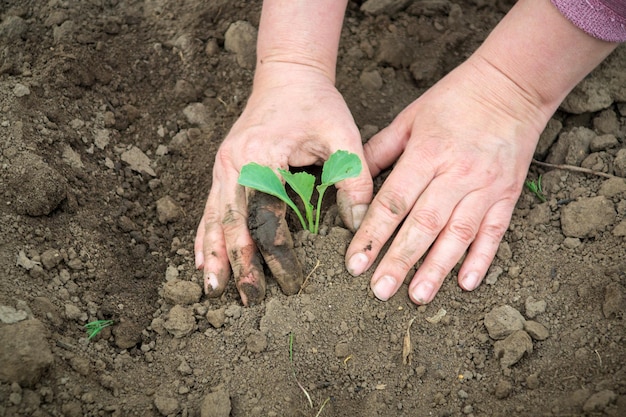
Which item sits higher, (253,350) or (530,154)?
(530,154)

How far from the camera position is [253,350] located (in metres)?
1.76

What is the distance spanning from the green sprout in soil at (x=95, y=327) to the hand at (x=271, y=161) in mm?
325

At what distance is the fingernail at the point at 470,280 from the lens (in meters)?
1.90

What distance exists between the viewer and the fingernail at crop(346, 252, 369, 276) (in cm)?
184

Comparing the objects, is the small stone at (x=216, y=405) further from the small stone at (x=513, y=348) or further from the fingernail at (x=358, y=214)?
the small stone at (x=513, y=348)

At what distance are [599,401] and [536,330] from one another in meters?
0.30

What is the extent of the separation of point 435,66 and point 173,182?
121 centimetres

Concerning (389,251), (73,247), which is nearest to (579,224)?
(389,251)

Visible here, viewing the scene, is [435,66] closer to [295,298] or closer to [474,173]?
[474,173]

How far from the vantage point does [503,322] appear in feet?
5.88

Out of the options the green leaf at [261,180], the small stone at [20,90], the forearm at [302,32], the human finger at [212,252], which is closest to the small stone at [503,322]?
the green leaf at [261,180]

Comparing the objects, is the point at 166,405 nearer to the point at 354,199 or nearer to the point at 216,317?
the point at 216,317

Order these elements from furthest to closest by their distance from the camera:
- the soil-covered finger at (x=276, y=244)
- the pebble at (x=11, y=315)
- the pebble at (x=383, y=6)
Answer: the pebble at (x=383, y=6) < the soil-covered finger at (x=276, y=244) < the pebble at (x=11, y=315)

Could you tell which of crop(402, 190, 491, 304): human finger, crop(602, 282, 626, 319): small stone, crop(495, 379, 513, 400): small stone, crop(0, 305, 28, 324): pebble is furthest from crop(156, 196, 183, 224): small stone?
crop(602, 282, 626, 319): small stone
